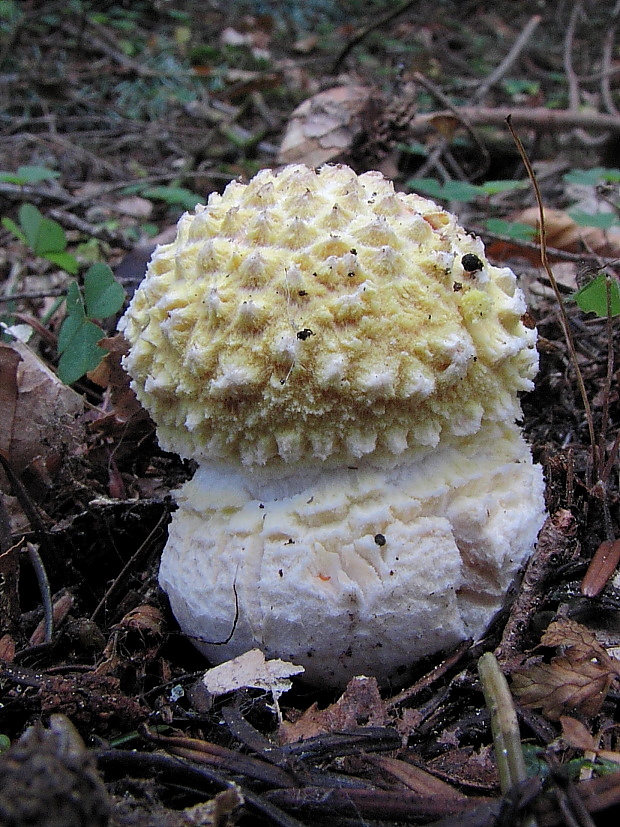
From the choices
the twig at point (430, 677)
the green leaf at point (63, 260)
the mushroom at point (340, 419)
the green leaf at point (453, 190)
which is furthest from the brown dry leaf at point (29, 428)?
the green leaf at point (453, 190)

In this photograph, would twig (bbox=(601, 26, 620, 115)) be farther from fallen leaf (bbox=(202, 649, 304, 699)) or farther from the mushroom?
fallen leaf (bbox=(202, 649, 304, 699))

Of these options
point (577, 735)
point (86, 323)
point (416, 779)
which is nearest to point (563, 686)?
point (577, 735)

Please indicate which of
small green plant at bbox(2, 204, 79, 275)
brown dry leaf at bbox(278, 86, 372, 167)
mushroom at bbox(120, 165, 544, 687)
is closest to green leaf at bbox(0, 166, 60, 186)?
small green plant at bbox(2, 204, 79, 275)

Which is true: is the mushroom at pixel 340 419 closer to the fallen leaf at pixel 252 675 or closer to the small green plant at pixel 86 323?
the fallen leaf at pixel 252 675

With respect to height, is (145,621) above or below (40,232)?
below

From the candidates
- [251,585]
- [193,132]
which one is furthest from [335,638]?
[193,132]

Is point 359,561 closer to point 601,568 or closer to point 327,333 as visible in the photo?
point 327,333

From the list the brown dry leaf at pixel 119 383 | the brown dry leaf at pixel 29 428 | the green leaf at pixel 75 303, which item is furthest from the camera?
the green leaf at pixel 75 303
